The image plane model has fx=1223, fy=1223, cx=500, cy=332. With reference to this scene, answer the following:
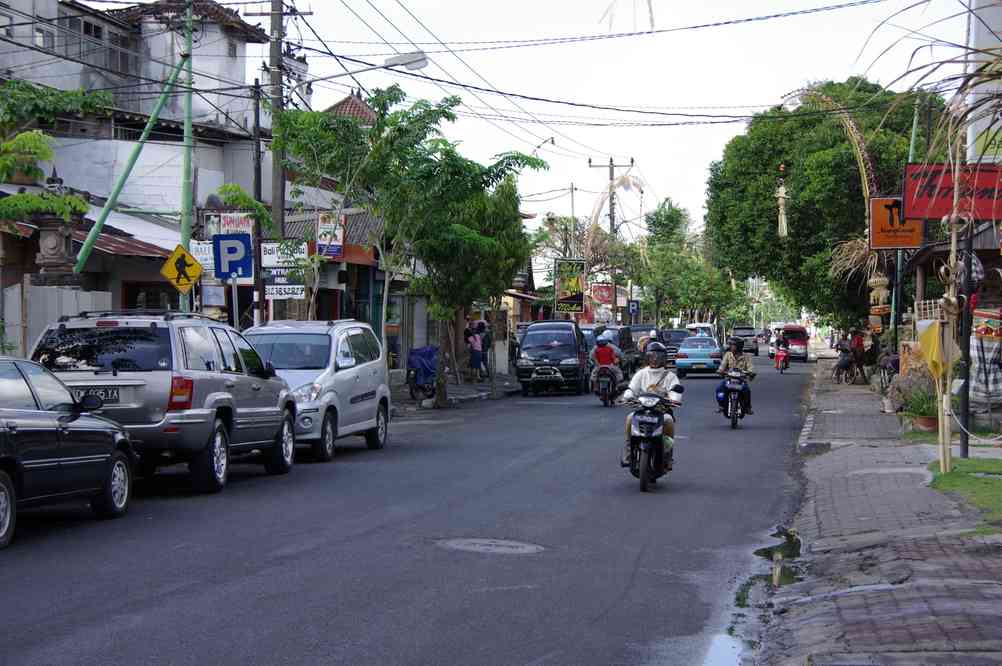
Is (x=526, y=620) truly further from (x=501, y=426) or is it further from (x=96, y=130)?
(x=96, y=130)

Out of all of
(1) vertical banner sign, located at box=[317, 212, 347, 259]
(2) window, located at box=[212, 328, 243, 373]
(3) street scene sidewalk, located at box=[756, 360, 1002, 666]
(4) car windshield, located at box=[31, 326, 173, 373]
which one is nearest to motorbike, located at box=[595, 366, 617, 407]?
(1) vertical banner sign, located at box=[317, 212, 347, 259]

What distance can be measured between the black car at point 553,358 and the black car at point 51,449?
2532 centimetres

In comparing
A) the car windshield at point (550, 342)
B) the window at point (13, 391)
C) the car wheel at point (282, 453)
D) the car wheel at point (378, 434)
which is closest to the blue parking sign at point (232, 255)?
the car wheel at point (378, 434)

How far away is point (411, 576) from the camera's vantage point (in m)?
8.90

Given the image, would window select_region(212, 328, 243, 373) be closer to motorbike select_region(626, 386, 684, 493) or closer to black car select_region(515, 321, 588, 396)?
motorbike select_region(626, 386, 684, 493)

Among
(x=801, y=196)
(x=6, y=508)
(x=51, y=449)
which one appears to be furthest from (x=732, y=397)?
(x=801, y=196)

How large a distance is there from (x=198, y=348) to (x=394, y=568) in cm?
576

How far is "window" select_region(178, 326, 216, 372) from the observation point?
539 inches

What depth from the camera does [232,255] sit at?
70.3ft

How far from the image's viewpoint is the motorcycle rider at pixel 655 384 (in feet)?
48.8

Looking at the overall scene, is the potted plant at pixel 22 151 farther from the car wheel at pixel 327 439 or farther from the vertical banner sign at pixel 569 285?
the vertical banner sign at pixel 569 285

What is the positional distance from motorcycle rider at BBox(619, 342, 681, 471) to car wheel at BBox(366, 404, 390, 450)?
20.1 ft

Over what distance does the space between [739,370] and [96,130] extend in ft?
89.5

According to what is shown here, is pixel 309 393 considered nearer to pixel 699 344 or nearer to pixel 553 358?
pixel 553 358
